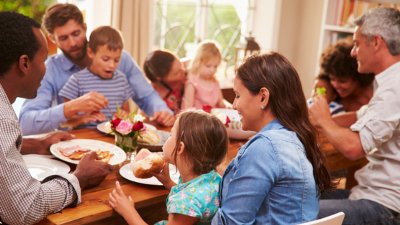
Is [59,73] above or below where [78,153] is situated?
above

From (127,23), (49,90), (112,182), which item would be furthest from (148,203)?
(127,23)

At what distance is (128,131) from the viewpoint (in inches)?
74.4

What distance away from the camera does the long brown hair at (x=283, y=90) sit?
144 centimetres

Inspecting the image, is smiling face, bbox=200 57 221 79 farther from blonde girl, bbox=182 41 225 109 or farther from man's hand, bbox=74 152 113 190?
man's hand, bbox=74 152 113 190

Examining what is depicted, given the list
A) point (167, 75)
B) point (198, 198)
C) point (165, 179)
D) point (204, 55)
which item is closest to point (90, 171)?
point (165, 179)

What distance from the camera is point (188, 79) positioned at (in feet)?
10.7

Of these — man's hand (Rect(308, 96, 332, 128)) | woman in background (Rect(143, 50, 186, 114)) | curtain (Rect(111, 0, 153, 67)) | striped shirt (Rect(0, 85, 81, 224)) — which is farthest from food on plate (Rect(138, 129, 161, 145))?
curtain (Rect(111, 0, 153, 67))

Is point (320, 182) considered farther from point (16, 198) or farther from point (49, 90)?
point (49, 90)

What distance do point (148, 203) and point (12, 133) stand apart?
1.63ft

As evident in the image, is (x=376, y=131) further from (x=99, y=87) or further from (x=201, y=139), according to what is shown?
(x=99, y=87)

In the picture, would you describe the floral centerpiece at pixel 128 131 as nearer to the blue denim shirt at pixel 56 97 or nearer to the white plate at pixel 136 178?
the white plate at pixel 136 178

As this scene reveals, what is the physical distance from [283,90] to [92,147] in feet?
3.04

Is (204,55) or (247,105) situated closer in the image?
(247,105)

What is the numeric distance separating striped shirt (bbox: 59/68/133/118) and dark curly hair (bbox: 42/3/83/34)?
28 centimetres
